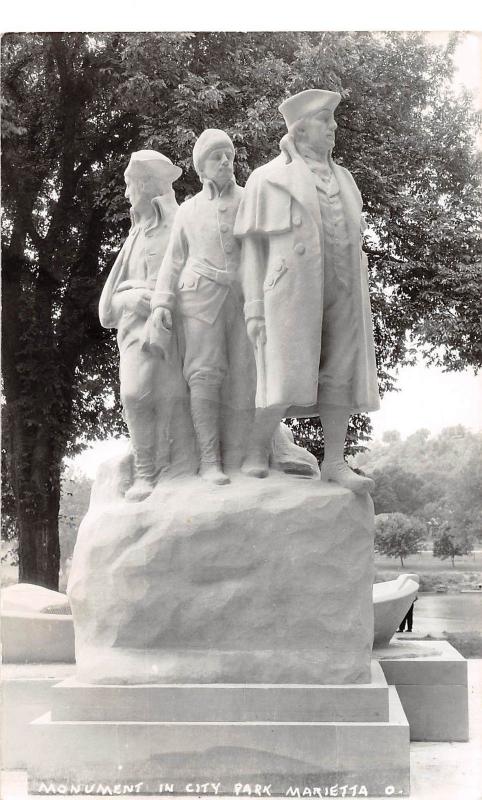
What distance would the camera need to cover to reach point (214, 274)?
581 centimetres

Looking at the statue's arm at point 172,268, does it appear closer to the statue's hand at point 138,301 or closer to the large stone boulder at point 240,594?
the statue's hand at point 138,301

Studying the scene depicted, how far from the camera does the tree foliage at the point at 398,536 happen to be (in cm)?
1204

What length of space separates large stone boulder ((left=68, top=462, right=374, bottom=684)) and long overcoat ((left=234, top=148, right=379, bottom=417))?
22.3 inches

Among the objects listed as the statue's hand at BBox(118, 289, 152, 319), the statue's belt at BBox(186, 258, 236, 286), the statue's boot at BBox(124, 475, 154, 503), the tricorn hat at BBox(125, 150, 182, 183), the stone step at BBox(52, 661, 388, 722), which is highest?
the tricorn hat at BBox(125, 150, 182, 183)

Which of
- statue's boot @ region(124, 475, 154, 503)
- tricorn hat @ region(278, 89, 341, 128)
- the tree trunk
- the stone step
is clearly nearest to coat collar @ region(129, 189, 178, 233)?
tricorn hat @ region(278, 89, 341, 128)

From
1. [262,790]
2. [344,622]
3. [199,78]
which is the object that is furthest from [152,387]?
[199,78]

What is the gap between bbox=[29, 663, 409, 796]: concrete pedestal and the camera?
5195mm

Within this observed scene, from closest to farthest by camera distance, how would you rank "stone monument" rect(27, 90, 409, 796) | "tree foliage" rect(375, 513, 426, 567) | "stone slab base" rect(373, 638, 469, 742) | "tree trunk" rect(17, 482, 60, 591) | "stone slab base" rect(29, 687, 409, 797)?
1. "stone slab base" rect(29, 687, 409, 797)
2. "stone monument" rect(27, 90, 409, 796)
3. "stone slab base" rect(373, 638, 469, 742)
4. "tree trunk" rect(17, 482, 60, 591)
5. "tree foliage" rect(375, 513, 426, 567)

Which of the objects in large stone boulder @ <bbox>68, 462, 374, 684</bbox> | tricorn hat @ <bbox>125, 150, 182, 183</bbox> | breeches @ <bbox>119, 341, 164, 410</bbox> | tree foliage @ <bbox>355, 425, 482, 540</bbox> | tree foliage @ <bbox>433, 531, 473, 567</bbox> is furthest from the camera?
tree foliage @ <bbox>433, 531, 473, 567</bbox>

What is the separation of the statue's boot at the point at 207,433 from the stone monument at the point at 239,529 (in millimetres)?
12

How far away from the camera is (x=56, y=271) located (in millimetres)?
11078

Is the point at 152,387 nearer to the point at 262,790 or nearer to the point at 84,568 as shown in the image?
the point at 84,568

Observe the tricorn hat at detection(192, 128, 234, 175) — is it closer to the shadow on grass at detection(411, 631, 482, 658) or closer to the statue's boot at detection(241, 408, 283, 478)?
the statue's boot at detection(241, 408, 283, 478)

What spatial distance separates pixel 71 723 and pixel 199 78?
645 cm
